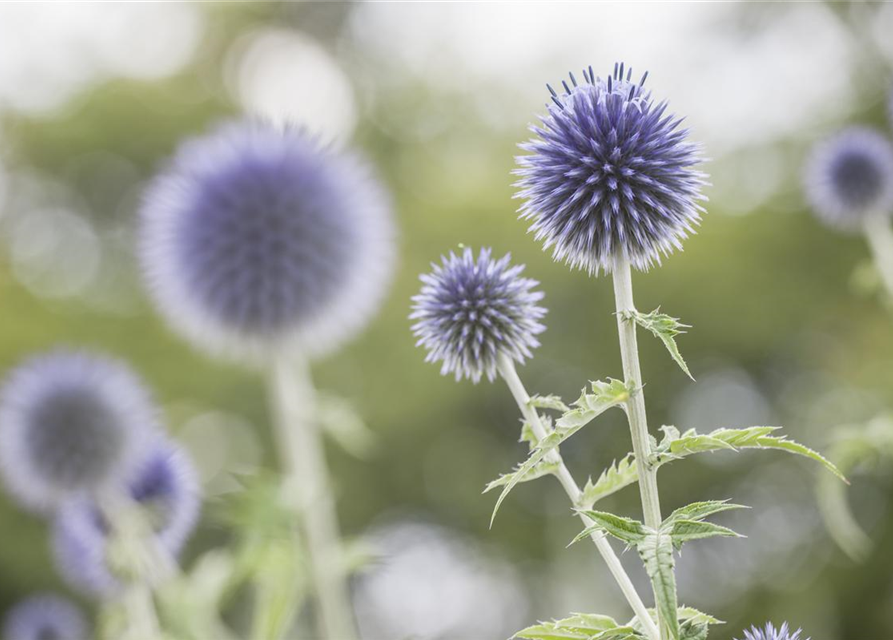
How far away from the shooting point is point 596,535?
3.66 feet

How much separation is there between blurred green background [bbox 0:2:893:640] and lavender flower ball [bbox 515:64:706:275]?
16.6ft

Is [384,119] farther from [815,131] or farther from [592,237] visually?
[592,237]

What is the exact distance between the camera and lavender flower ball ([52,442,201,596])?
3197mm

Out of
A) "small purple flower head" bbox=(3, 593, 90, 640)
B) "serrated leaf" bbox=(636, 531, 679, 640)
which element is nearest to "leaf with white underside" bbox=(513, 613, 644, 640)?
"serrated leaf" bbox=(636, 531, 679, 640)

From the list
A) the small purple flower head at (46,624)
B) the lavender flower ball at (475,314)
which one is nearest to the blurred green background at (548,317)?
the small purple flower head at (46,624)

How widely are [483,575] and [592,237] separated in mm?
9046

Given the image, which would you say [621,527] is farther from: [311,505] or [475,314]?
[311,505]

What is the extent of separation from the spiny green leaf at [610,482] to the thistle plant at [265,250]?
7.29 ft

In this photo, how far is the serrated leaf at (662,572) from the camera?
2.98 ft

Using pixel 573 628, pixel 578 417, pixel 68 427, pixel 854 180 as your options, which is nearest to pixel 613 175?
pixel 578 417

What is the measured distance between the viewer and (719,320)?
956cm

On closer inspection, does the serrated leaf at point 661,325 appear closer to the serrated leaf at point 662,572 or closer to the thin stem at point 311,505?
the serrated leaf at point 662,572

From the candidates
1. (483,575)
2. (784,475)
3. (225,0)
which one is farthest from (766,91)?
(225,0)

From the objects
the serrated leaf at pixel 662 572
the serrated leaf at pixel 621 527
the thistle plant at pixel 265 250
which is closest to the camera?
the serrated leaf at pixel 662 572
